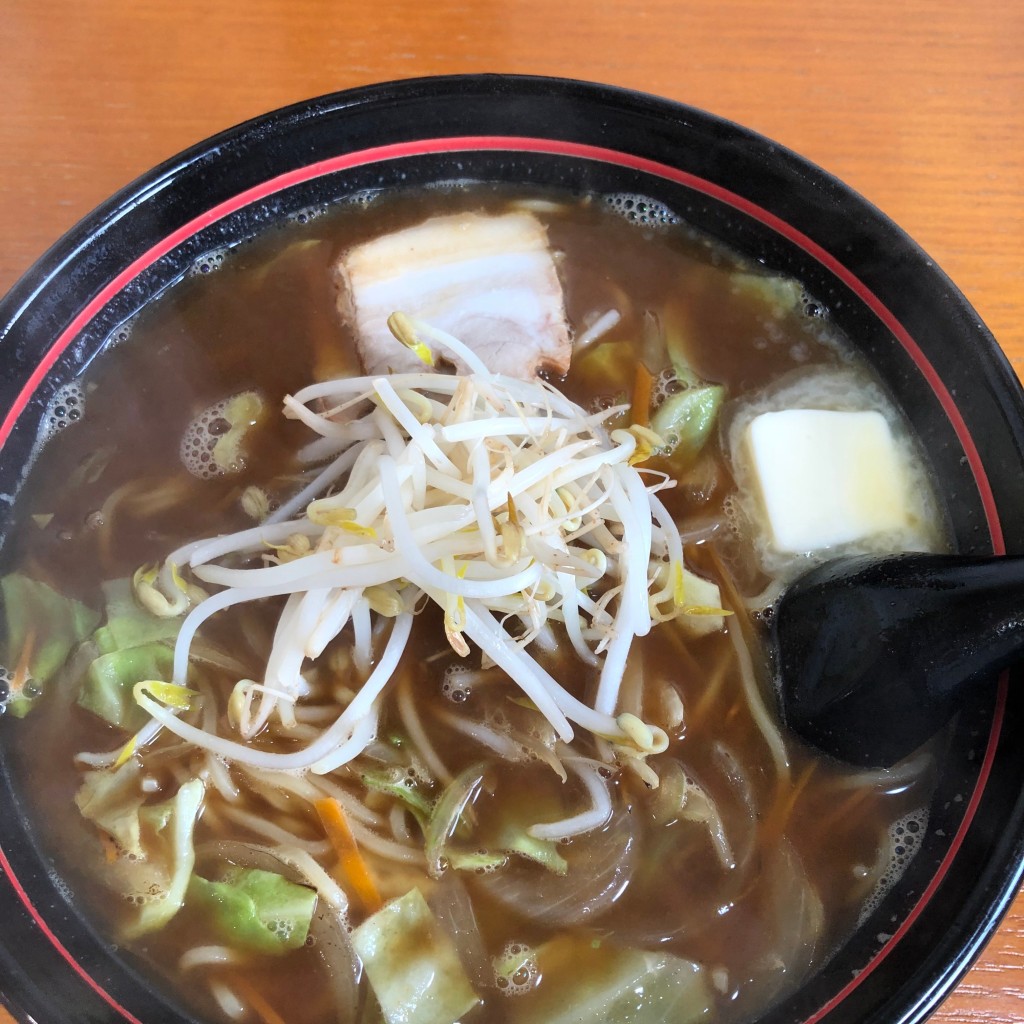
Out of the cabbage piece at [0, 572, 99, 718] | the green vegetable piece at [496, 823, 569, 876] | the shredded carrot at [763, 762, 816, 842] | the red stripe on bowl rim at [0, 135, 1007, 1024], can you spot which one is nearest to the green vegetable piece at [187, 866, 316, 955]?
the red stripe on bowl rim at [0, 135, 1007, 1024]

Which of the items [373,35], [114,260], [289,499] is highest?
[373,35]

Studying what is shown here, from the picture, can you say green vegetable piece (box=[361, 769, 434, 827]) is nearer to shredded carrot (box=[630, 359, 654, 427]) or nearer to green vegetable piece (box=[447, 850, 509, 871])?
green vegetable piece (box=[447, 850, 509, 871])

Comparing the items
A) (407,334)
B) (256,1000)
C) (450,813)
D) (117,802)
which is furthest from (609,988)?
(407,334)

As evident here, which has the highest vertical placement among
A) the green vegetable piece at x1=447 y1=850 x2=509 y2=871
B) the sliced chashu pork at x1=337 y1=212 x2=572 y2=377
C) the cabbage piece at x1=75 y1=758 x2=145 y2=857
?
the sliced chashu pork at x1=337 y1=212 x2=572 y2=377

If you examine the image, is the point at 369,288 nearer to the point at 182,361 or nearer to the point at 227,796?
the point at 182,361

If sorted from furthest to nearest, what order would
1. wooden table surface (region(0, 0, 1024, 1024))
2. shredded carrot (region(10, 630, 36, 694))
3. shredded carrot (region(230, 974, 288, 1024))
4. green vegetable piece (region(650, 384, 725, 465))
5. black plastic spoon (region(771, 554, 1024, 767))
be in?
wooden table surface (region(0, 0, 1024, 1024)), green vegetable piece (region(650, 384, 725, 465)), shredded carrot (region(10, 630, 36, 694)), shredded carrot (region(230, 974, 288, 1024)), black plastic spoon (region(771, 554, 1024, 767))

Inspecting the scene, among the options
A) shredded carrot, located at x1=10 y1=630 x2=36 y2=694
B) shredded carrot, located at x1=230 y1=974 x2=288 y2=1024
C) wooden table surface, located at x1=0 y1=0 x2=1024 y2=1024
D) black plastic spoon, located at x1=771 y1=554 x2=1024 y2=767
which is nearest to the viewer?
black plastic spoon, located at x1=771 y1=554 x2=1024 y2=767

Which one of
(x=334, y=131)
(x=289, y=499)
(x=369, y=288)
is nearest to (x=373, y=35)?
(x=334, y=131)

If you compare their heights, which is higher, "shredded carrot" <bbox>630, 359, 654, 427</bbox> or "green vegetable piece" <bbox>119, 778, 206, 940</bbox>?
"shredded carrot" <bbox>630, 359, 654, 427</bbox>
